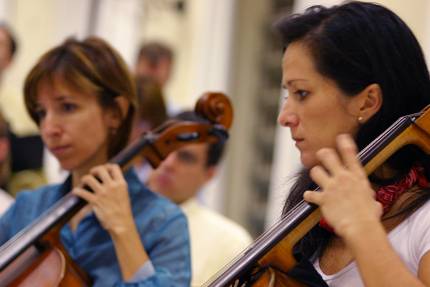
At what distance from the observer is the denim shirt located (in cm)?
149

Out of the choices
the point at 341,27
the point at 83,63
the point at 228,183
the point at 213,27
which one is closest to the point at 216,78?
the point at 213,27

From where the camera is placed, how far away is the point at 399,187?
1158 millimetres

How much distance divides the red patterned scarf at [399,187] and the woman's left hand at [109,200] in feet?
1.41

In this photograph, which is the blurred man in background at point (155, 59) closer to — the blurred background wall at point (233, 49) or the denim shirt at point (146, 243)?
the blurred background wall at point (233, 49)

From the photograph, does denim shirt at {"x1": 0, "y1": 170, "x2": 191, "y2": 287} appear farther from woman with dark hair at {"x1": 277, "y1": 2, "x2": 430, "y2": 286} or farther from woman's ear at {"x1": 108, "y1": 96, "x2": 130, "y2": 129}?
woman with dark hair at {"x1": 277, "y1": 2, "x2": 430, "y2": 286}

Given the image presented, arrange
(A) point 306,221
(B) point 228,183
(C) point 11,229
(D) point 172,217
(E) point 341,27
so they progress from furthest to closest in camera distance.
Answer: (B) point 228,183 < (C) point 11,229 < (D) point 172,217 < (E) point 341,27 < (A) point 306,221

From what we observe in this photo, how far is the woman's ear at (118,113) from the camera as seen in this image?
1.70m

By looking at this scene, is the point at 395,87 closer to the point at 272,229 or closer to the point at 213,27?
the point at 272,229

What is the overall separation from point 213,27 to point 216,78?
0.86 ft

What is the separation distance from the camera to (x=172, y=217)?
1.56 meters

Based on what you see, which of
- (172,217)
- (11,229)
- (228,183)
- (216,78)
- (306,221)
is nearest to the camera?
(306,221)

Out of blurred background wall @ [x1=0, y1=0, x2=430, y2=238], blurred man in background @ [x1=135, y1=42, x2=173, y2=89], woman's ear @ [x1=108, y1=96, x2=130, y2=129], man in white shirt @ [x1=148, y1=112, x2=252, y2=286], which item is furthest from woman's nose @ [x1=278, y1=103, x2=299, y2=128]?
blurred background wall @ [x1=0, y1=0, x2=430, y2=238]

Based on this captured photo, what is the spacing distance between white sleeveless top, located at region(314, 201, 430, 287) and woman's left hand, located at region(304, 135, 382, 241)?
0.11 metres

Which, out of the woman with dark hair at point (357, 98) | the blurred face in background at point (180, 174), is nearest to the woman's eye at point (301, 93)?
the woman with dark hair at point (357, 98)
